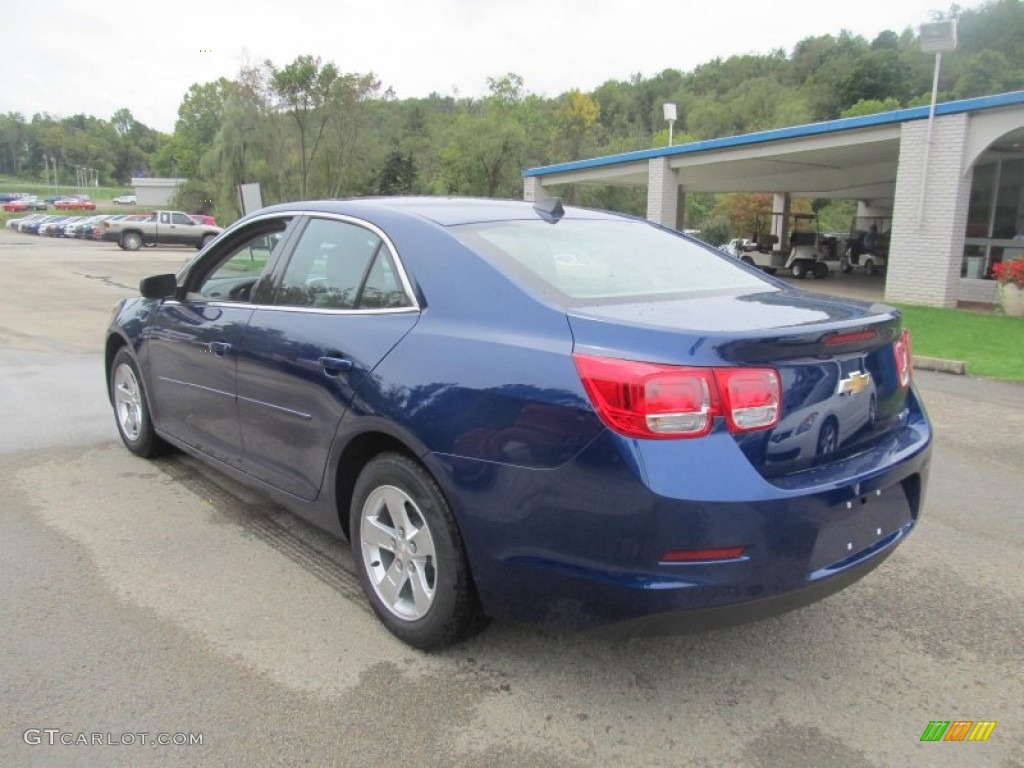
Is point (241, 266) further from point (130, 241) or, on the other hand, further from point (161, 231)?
point (161, 231)

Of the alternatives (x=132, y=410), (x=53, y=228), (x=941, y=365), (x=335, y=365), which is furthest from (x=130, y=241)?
(x=335, y=365)

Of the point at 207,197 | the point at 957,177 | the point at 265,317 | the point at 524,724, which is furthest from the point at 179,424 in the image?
the point at 207,197

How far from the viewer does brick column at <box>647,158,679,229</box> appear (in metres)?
21.8

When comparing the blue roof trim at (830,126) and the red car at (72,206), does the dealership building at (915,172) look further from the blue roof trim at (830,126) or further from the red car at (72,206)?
the red car at (72,206)

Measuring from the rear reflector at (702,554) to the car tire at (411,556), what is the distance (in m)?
0.77

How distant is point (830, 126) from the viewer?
17.0 meters

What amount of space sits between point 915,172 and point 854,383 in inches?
573

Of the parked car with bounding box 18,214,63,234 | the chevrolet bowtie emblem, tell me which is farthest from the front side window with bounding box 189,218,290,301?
the parked car with bounding box 18,214,63,234

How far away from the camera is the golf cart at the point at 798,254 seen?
2492 centimetres

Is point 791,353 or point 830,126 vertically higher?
point 830,126

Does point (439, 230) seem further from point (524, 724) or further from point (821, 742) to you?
point (821, 742)

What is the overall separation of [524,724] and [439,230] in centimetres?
183

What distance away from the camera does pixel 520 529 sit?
8.29 ft

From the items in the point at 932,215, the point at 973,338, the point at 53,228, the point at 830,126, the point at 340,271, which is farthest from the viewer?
the point at 53,228
